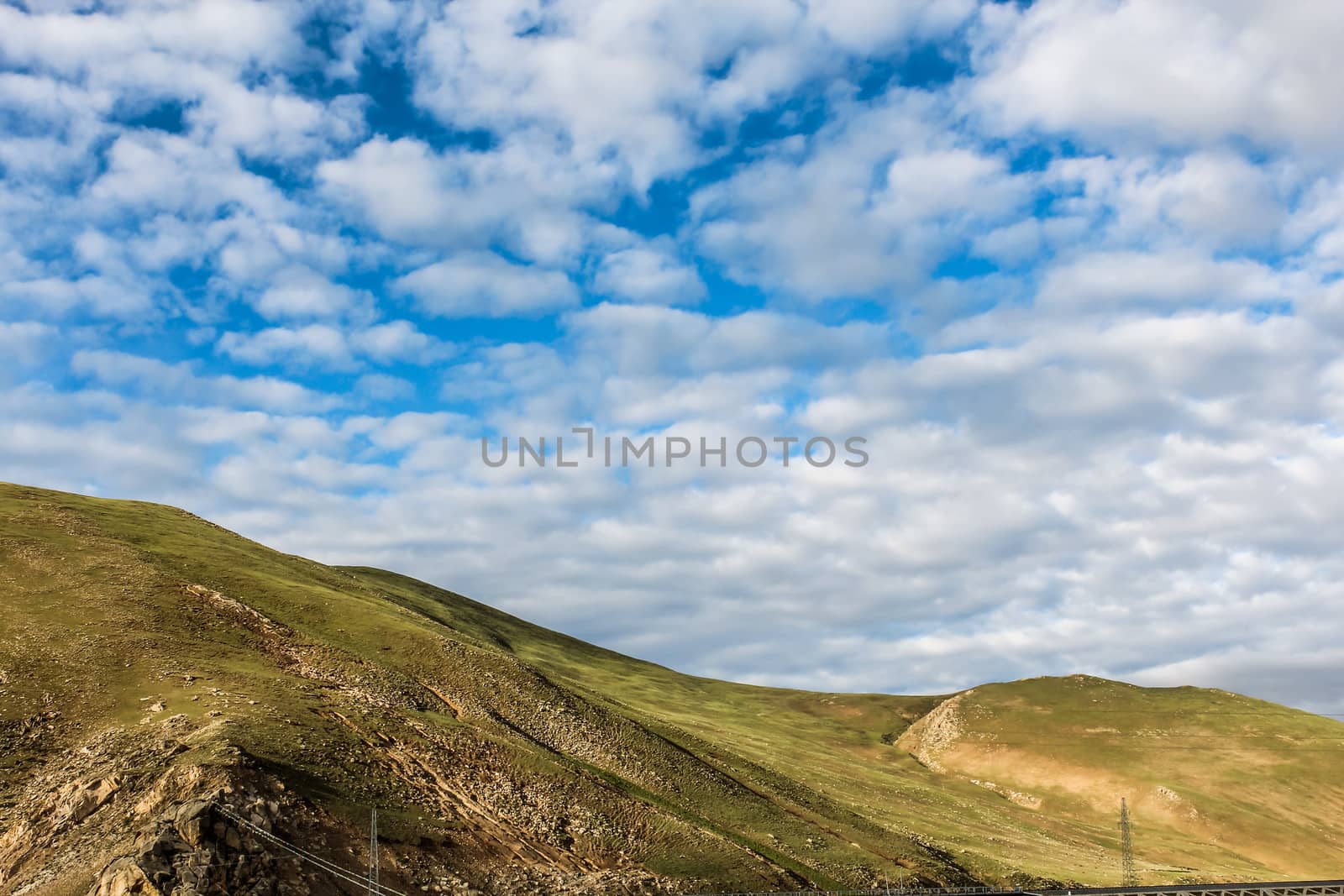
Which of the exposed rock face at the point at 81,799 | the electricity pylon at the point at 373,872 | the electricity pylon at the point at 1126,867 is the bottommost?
the electricity pylon at the point at 1126,867

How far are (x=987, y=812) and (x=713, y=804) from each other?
2962 inches

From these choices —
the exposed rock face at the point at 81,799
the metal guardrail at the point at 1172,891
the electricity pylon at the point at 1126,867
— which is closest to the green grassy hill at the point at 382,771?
the exposed rock face at the point at 81,799

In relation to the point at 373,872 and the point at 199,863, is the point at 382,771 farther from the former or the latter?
the point at 199,863

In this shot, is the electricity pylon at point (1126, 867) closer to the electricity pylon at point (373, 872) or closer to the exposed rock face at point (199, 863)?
the electricity pylon at point (373, 872)

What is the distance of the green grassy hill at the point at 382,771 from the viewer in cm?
6619

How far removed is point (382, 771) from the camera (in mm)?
77875

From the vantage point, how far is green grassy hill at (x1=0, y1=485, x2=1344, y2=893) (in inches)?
2606

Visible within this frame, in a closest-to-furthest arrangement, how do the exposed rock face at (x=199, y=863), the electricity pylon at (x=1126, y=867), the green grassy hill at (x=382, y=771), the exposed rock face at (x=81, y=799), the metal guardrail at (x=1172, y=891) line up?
the exposed rock face at (x=199, y=863), the exposed rock face at (x=81, y=799), the green grassy hill at (x=382, y=771), the metal guardrail at (x=1172, y=891), the electricity pylon at (x=1126, y=867)

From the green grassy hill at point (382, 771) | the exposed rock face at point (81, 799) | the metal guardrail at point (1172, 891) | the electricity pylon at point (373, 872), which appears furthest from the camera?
the metal guardrail at point (1172, 891)

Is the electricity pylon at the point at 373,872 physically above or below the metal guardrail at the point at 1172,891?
above

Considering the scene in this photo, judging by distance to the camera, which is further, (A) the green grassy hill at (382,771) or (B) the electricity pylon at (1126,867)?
(B) the electricity pylon at (1126,867)

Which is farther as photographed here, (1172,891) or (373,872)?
(1172,891)

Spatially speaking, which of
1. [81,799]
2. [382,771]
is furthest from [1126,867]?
[81,799]

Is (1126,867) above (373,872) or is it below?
below
